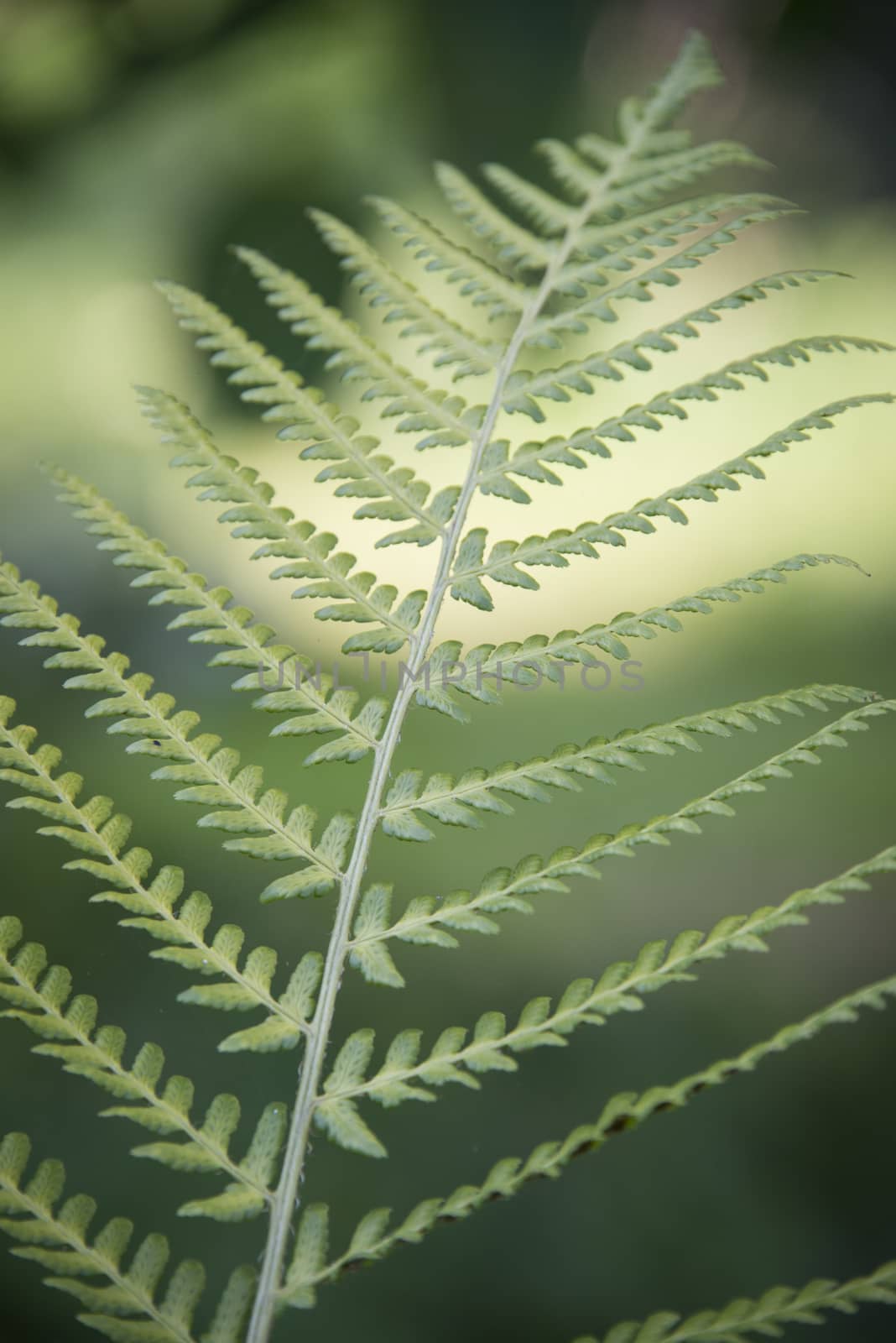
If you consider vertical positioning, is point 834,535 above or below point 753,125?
below

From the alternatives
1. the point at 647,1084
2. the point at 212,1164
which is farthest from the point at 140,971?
the point at 212,1164

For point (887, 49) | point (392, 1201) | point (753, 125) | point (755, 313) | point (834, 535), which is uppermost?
point (887, 49)

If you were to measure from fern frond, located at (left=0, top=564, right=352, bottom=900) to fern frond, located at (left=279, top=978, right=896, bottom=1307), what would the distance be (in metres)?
0.14

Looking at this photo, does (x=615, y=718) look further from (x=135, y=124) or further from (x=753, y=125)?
(x=135, y=124)

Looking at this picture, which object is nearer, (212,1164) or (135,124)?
(212,1164)

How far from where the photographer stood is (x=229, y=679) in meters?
1.50

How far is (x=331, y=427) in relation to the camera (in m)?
0.57

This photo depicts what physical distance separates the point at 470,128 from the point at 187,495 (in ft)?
2.61

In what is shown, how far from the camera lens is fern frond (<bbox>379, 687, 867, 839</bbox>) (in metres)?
0.49


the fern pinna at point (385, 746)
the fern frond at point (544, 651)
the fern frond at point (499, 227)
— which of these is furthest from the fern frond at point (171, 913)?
the fern frond at point (499, 227)

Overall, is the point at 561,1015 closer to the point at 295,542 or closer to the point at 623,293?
the point at 295,542

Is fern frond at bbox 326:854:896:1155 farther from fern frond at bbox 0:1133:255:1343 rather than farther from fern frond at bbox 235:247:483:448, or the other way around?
fern frond at bbox 235:247:483:448

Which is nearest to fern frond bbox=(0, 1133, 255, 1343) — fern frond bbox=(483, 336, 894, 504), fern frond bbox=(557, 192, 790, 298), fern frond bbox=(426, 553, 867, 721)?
fern frond bbox=(426, 553, 867, 721)

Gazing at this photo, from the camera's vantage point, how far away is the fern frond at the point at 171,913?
0.48 meters
